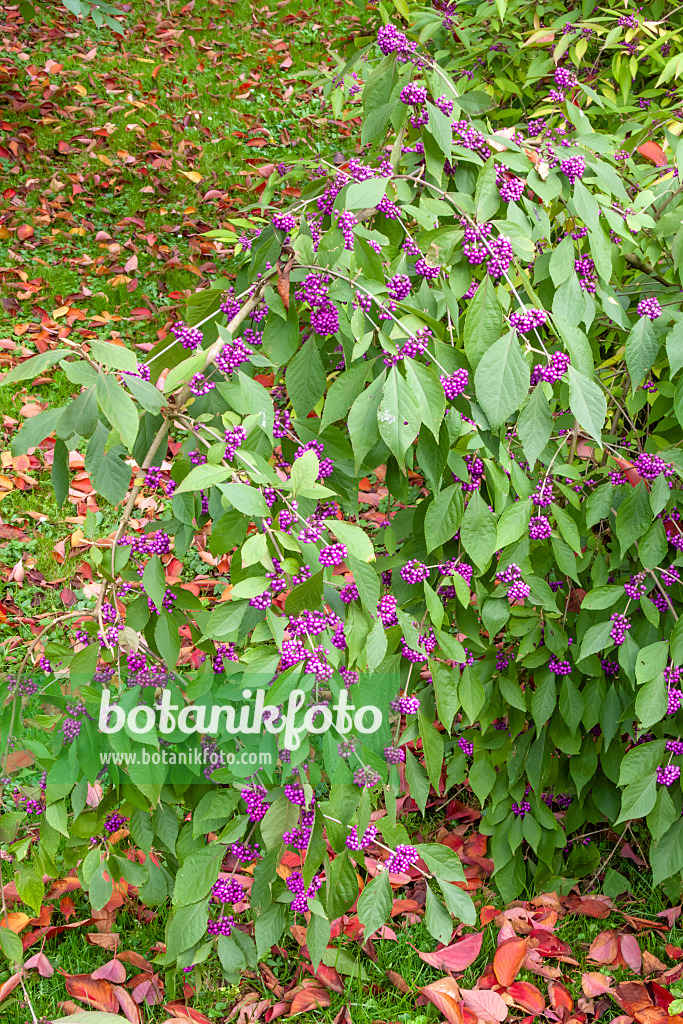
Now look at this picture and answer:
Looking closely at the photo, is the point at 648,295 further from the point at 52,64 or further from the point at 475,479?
the point at 52,64

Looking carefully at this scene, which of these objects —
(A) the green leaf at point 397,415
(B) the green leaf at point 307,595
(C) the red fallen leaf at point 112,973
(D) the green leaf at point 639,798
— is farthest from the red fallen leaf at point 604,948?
(A) the green leaf at point 397,415

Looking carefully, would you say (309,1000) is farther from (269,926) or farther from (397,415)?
(397,415)

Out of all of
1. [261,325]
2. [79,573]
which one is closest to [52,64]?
[79,573]

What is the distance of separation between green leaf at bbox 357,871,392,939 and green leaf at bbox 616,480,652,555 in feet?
2.76

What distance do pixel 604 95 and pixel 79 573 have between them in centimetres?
270

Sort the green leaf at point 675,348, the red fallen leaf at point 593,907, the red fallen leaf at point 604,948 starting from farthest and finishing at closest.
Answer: the red fallen leaf at point 593,907 → the red fallen leaf at point 604,948 → the green leaf at point 675,348

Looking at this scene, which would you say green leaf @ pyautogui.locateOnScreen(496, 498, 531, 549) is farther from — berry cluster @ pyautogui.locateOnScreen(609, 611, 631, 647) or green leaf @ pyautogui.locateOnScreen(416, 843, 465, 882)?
green leaf @ pyautogui.locateOnScreen(416, 843, 465, 882)

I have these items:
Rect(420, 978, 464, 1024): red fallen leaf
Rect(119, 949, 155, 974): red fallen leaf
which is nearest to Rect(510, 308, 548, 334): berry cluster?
Rect(420, 978, 464, 1024): red fallen leaf

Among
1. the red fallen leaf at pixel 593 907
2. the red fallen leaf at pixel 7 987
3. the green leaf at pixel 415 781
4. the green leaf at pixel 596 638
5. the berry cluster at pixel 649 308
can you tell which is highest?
the berry cluster at pixel 649 308

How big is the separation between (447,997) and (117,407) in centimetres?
164

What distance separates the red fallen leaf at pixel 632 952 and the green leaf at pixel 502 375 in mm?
1618

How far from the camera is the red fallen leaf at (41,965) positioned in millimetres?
2141

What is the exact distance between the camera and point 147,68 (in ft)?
23.0

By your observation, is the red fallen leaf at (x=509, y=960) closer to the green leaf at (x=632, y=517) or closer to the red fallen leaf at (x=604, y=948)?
the red fallen leaf at (x=604, y=948)
